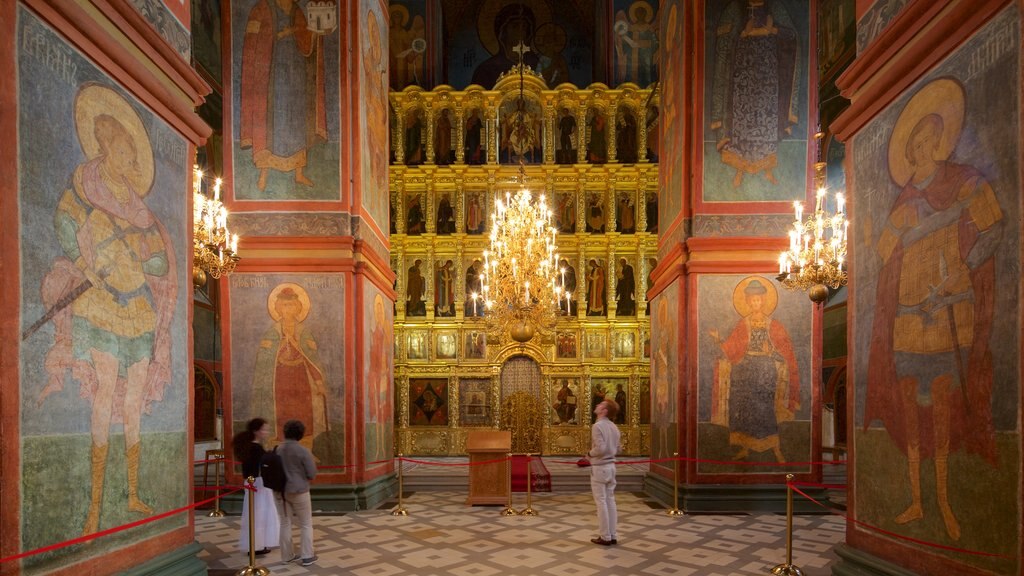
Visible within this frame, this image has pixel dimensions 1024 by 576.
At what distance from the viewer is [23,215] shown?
3777 mm

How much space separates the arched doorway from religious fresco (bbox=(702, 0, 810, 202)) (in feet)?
33.8

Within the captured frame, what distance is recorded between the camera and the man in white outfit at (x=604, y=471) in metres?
8.09

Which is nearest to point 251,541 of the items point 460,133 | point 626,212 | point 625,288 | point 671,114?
point 671,114

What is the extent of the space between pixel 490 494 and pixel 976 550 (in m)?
8.21

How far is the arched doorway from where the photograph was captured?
19.4 m

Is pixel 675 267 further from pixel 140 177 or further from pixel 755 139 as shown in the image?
pixel 140 177

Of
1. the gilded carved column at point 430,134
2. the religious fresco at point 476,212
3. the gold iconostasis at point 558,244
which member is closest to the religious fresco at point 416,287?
the gold iconostasis at point 558,244

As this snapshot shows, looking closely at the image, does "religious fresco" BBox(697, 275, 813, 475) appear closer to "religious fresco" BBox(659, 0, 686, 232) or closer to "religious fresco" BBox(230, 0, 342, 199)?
"religious fresco" BBox(659, 0, 686, 232)

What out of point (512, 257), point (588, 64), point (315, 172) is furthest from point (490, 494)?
point (588, 64)

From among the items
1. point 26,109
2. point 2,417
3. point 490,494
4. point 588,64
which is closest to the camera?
point 2,417

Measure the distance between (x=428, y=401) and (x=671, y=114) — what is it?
1151 centimetres

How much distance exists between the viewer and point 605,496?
8133 mm

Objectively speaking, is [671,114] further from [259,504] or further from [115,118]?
[115,118]

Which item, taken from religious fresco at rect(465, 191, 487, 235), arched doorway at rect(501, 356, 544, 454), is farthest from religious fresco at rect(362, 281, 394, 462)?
religious fresco at rect(465, 191, 487, 235)
